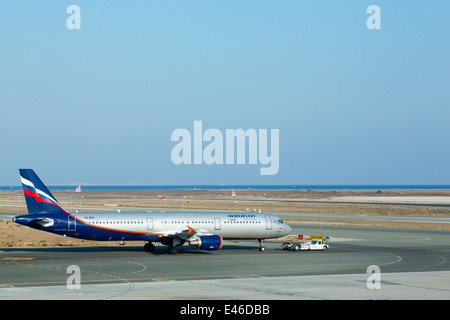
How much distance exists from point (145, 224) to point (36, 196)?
10.0 m

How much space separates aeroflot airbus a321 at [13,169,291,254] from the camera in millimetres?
56031

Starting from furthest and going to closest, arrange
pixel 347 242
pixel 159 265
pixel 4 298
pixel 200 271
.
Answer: pixel 347 242
pixel 159 265
pixel 200 271
pixel 4 298

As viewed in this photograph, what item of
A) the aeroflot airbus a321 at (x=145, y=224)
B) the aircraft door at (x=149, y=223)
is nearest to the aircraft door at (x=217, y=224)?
the aeroflot airbus a321 at (x=145, y=224)

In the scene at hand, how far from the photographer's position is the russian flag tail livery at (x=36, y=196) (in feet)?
185

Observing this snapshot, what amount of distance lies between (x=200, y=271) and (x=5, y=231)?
1698 inches

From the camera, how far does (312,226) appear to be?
96375 mm
